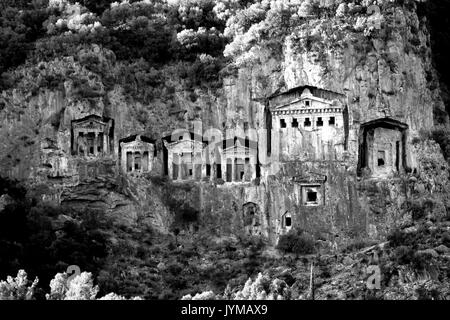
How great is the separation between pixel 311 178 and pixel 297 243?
3.41 meters

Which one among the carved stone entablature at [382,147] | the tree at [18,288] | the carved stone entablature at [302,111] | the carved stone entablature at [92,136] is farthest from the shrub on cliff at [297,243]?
the tree at [18,288]

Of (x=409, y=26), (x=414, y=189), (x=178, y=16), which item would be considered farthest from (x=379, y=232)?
(x=178, y=16)

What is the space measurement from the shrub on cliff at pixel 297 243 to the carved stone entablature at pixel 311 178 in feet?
8.21

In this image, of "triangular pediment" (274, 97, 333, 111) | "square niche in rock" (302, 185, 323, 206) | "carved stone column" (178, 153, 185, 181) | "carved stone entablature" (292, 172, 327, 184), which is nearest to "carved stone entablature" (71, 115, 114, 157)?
"carved stone column" (178, 153, 185, 181)

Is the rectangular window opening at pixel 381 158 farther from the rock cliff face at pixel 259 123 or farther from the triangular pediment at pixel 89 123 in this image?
the triangular pediment at pixel 89 123

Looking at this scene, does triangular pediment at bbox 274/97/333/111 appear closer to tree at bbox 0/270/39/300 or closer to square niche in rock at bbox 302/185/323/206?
square niche in rock at bbox 302/185/323/206

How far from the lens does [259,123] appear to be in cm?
8600

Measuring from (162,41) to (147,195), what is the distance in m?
8.51

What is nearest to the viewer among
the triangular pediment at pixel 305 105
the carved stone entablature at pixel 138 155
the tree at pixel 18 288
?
the tree at pixel 18 288

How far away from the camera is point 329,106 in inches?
3354

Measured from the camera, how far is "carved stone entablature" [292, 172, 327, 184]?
84.9 m

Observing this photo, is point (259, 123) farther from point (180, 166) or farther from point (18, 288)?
point (18, 288)

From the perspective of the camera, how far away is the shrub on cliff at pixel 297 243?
8362 centimetres
